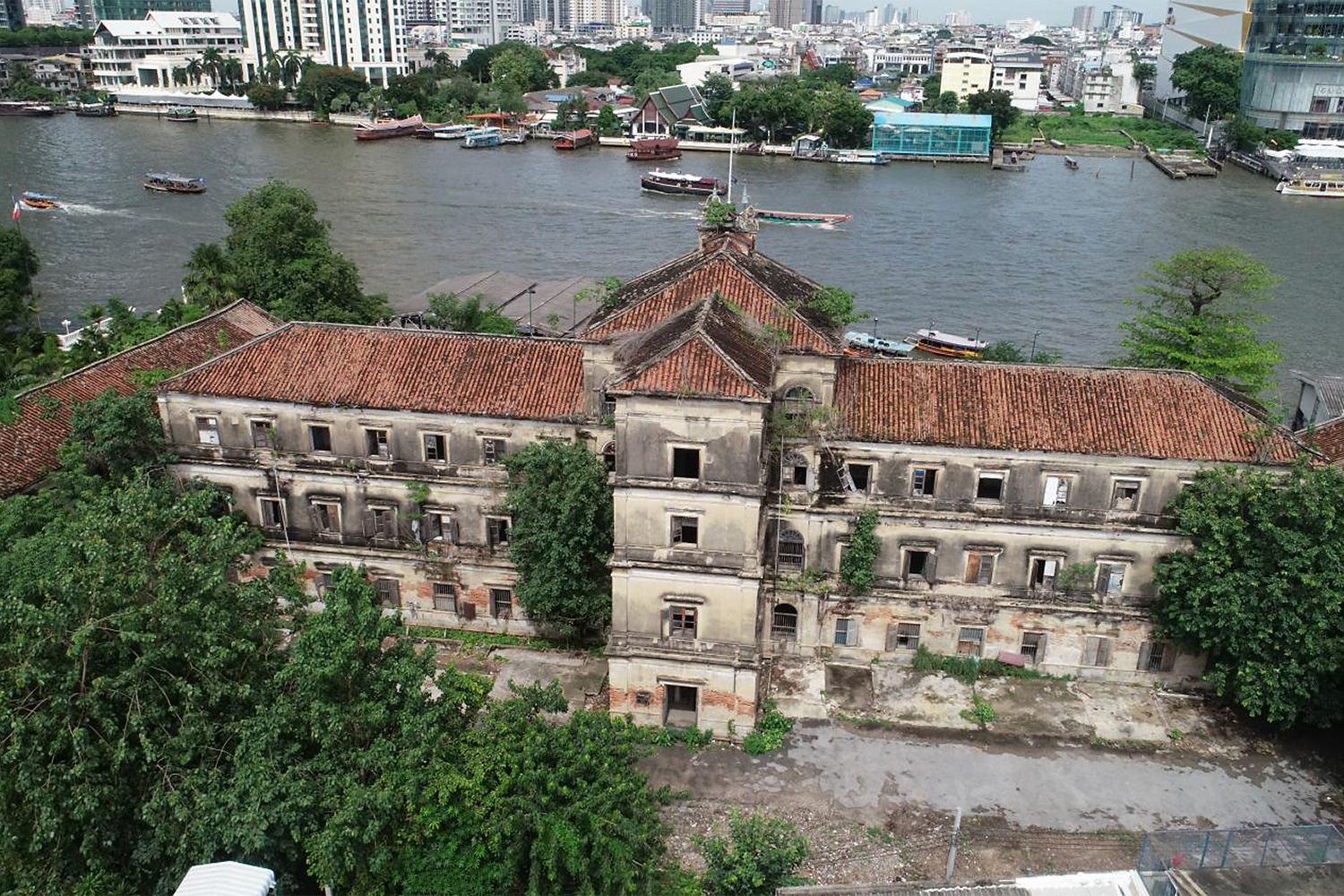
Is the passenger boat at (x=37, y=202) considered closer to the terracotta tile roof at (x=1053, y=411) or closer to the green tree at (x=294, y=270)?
the green tree at (x=294, y=270)

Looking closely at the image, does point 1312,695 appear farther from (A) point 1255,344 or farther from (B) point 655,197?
(B) point 655,197

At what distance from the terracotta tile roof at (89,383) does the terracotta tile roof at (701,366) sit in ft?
69.8

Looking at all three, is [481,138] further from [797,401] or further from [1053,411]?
[1053,411]

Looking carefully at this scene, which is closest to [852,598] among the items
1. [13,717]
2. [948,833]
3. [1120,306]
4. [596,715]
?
[948,833]

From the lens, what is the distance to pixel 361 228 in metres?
98.5

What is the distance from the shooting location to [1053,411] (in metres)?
33.4

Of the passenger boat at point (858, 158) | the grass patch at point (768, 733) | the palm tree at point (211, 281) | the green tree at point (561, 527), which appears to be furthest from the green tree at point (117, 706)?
the passenger boat at point (858, 158)

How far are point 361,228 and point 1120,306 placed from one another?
221 ft

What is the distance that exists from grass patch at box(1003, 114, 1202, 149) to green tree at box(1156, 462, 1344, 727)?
5786 inches

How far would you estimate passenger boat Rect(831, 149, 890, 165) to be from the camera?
14412cm

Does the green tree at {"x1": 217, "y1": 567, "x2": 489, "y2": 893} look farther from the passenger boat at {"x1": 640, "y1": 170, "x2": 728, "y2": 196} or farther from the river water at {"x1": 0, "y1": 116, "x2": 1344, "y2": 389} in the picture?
the passenger boat at {"x1": 640, "y1": 170, "x2": 728, "y2": 196}

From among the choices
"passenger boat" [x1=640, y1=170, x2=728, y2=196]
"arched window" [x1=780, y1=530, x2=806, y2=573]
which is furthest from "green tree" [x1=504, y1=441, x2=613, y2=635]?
"passenger boat" [x1=640, y1=170, x2=728, y2=196]

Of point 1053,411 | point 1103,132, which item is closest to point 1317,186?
point 1103,132

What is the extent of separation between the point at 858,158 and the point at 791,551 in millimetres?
119993
